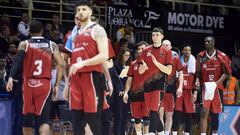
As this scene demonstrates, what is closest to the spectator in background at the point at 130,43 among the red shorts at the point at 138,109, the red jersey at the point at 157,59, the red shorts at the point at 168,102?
the red shorts at the point at 168,102

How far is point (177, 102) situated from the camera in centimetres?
1725

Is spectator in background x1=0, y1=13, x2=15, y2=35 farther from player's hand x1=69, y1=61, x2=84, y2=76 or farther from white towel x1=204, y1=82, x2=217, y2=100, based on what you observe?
player's hand x1=69, y1=61, x2=84, y2=76

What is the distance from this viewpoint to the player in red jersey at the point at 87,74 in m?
9.62

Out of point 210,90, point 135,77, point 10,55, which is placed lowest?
point 210,90

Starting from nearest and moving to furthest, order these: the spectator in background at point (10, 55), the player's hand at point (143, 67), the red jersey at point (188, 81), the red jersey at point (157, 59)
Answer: the red jersey at point (157, 59), the player's hand at point (143, 67), the spectator in background at point (10, 55), the red jersey at point (188, 81)

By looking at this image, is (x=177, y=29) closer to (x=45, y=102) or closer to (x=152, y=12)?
(x=152, y=12)

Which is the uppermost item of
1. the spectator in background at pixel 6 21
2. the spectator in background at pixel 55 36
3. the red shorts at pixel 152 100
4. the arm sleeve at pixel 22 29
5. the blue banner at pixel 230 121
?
the spectator in background at pixel 6 21

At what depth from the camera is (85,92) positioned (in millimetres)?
9695

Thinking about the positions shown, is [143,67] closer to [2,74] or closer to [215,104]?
[215,104]

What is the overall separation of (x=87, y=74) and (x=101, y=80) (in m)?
0.29

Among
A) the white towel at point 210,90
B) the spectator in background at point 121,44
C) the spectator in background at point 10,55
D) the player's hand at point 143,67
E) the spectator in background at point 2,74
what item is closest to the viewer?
the player's hand at point 143,67

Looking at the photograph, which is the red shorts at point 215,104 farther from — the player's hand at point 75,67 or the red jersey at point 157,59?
the player's hand at point 75,67

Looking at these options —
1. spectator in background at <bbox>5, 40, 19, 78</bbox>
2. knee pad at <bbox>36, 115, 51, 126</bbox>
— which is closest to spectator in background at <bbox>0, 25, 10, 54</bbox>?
spectator in background at <bbox>5, 40, 19, 78</bbox>

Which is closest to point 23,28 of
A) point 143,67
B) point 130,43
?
point 130,43
